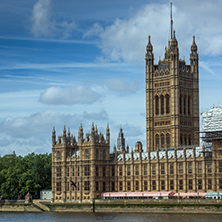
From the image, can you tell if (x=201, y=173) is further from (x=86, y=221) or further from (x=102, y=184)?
(x=86, y=221)

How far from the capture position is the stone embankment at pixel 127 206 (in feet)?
518

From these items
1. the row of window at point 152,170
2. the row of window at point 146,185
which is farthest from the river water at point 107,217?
the row of window at point 152,170

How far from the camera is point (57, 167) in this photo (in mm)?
197250

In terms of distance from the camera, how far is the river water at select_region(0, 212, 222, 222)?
143m

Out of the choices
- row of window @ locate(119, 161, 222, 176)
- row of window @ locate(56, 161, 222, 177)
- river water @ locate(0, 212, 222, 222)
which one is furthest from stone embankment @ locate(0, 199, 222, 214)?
row of window @ locate(119, 161, 222, 176)

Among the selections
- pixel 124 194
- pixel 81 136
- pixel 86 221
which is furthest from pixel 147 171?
pixel 86 221

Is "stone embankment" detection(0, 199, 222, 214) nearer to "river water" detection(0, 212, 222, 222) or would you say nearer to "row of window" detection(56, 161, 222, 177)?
"river water" detection(0, 212, 222, 222)

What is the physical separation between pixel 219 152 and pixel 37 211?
53.2 m

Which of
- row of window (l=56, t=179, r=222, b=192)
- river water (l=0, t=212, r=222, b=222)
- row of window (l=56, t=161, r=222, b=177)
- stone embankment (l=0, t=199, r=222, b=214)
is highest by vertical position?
row of window (l=56, t=161, r=222, b=177)

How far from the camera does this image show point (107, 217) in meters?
156

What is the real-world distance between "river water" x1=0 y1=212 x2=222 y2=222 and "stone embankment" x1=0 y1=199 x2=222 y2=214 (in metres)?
5.67

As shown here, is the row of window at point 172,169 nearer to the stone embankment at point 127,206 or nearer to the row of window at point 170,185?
the row of window at point 170,185

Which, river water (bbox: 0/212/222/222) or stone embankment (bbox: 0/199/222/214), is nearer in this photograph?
river water (bbox: 0/212/222/222)

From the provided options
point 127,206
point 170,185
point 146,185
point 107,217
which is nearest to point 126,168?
point 146,185
